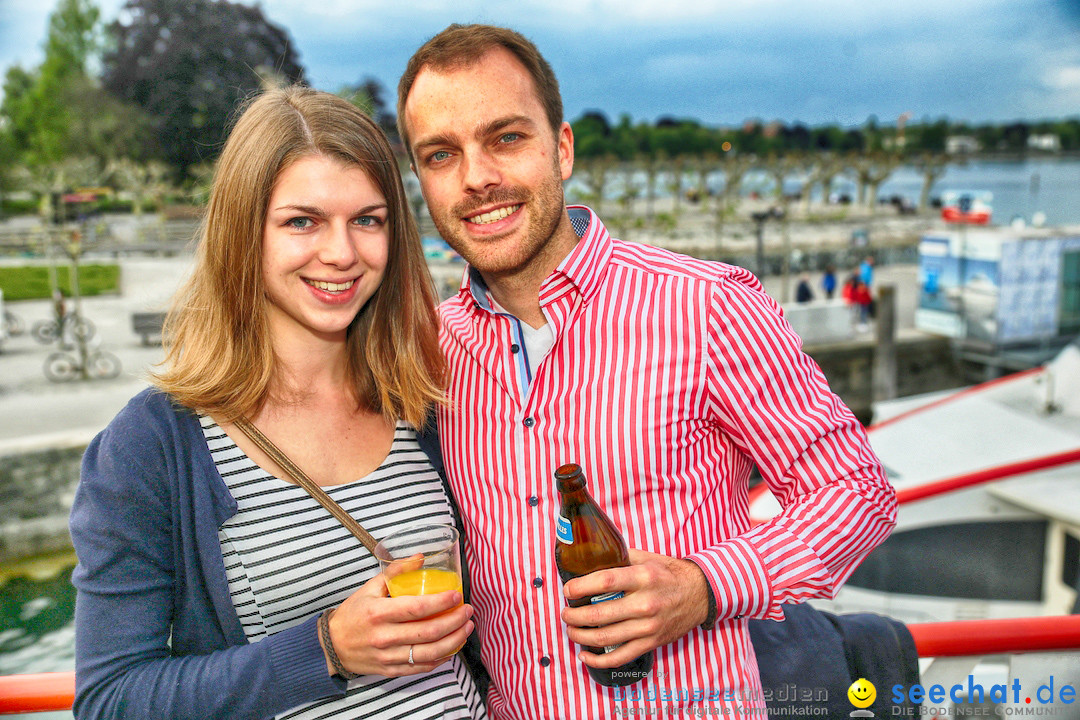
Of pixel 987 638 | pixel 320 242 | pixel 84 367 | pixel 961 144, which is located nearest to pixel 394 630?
pixel 320 242

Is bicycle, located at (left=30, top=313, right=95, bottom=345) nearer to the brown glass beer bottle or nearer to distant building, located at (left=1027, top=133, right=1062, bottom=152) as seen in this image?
the brown glass beer bottle

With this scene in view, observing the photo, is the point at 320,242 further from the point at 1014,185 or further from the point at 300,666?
the point at 1014,185

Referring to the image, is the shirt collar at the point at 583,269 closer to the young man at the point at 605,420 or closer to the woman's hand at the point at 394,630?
the young man at the point at 605,420

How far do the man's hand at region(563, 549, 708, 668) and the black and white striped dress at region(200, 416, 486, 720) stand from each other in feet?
1.12

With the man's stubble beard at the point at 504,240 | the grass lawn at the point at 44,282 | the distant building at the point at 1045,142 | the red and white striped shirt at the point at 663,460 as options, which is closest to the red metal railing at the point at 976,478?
the red and white striped shirt at the point at 663,460

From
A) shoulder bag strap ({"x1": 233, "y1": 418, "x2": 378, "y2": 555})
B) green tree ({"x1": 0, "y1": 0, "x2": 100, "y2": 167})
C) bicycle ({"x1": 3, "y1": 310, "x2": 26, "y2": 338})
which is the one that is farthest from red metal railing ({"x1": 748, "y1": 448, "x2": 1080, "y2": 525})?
green tree ({"x1": 0, "y1": 0, "x2": 100, "y2": 167})

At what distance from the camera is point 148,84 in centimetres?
1363

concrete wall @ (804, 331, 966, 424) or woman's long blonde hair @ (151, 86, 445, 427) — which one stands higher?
woman's long blonde hair @ (151, 86, 445, 427)

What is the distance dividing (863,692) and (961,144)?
55636mm

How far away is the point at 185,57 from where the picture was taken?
12023 mm

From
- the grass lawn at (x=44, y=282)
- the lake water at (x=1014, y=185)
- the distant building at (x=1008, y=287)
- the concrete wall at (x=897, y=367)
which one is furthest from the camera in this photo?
the lake water at (x=1014, y=185)

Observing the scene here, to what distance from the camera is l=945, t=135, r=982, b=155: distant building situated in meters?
46.4

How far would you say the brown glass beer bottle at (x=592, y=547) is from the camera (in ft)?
3.60

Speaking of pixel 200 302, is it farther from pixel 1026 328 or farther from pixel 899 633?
pixel 1026 328
